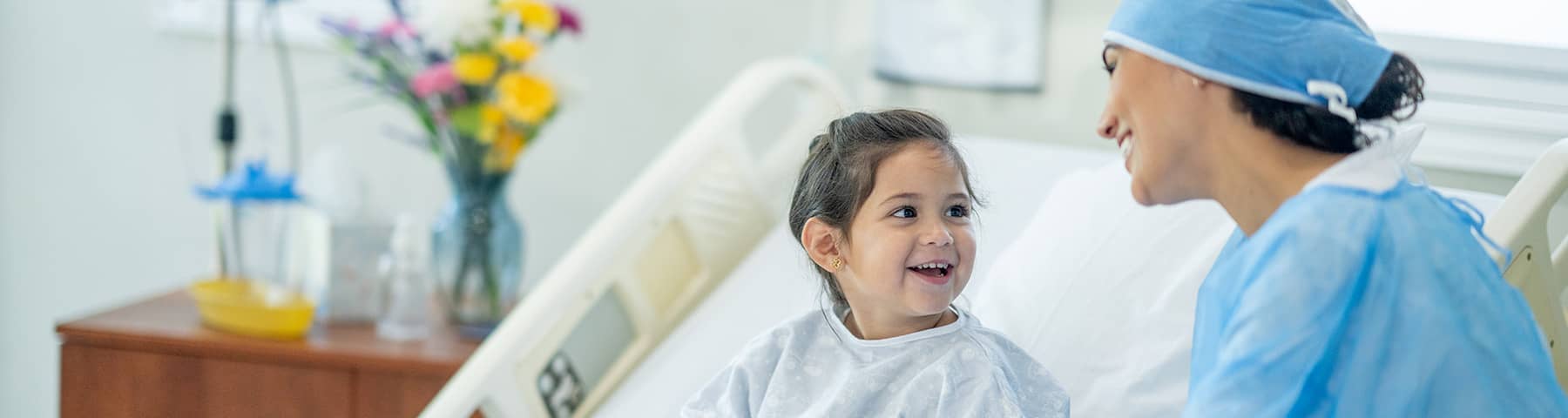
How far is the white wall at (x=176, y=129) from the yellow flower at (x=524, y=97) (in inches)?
14.9

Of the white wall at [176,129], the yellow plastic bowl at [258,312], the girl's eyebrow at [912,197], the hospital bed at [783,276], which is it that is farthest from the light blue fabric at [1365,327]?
the yellow plastic bowl at [258,312]

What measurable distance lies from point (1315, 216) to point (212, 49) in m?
2.29

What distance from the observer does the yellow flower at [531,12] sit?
2.14 meters

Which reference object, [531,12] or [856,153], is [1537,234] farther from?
[531,12]

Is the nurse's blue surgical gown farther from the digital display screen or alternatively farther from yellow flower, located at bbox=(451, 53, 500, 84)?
yellow flower, located at bbox=(451, 53, 500, 84)

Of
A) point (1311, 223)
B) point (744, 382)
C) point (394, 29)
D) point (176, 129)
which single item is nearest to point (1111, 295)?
point (744, 382)

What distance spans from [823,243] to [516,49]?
0.96m

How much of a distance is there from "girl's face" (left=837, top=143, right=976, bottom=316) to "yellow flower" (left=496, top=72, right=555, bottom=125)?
954mm

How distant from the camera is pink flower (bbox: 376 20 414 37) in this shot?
2.24 meters

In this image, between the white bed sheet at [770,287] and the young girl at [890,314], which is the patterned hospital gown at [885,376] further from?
the white bed sheet at [770,287]

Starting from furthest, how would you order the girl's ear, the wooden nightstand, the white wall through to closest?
1. the white wall
2. the wooden nightstand
3. the girl's ear

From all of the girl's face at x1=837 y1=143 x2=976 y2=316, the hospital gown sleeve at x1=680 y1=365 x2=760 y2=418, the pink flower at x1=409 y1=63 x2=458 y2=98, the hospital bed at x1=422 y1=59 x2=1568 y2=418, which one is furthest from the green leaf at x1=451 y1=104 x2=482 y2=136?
the girl's face at x1=837 y1=143 x2=976 y2=316

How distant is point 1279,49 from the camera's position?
3.31 feet

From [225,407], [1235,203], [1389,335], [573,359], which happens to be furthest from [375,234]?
[1389,335]
